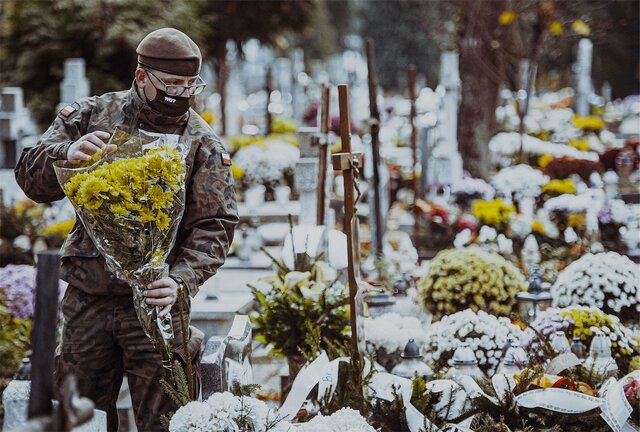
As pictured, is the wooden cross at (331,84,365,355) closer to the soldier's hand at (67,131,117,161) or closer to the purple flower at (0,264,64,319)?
the soldier's hand at (67,131,117,161)

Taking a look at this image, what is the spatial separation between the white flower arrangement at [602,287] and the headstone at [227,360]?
7.36 feet

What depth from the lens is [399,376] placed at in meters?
4.70

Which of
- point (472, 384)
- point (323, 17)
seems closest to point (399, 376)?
point (472, 384)

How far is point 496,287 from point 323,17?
3328 centimetres

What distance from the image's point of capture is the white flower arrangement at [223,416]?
11.6ft

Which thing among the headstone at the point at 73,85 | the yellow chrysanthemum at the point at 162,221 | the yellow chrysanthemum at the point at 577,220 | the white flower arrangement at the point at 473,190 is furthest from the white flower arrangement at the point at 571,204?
the yellow chrysanthemum at the point at 162,221

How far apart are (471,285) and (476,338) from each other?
120 centimetres

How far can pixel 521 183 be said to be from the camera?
10922mm

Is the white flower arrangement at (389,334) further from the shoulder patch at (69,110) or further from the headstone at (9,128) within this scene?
the headstone at (9,128)

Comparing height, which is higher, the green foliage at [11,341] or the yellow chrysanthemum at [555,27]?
the yellow chrysanthemum at [555,27]

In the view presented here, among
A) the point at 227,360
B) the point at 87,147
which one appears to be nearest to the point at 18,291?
the point at 227,360

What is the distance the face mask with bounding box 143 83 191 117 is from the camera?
153 inches

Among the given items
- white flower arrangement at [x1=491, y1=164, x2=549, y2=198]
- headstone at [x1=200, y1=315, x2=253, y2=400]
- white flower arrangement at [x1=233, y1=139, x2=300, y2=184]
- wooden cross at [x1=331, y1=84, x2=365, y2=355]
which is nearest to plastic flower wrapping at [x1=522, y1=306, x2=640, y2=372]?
wooden cross at [x1=331, y1=84, x2=365, y2=355]

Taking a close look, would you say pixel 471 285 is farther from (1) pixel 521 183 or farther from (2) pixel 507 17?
(2) pixel 507 17
